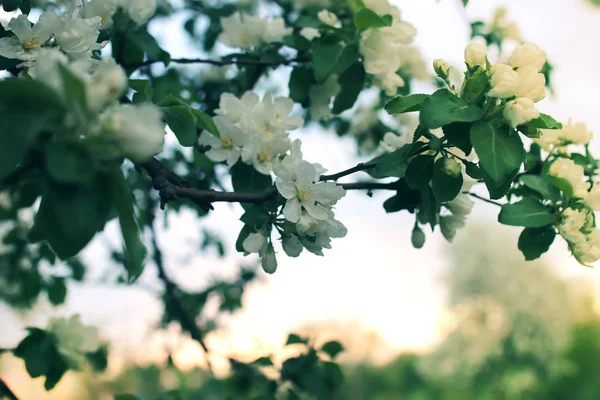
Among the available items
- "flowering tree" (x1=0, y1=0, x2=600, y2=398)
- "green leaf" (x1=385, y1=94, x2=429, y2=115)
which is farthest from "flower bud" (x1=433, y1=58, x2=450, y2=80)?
"green leaf" (x1=385, y1=94, x2=429, y2=115)

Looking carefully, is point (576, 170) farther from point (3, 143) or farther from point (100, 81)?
point (3, 143)

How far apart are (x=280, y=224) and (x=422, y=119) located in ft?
1.15

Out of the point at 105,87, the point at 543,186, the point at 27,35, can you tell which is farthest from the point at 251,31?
the point at 105,87

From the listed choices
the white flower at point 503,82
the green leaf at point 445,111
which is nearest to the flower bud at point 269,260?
the green leaf at point 445,111

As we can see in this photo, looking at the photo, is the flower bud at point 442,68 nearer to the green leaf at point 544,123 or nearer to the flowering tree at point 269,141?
the flowering tree at point 269,141

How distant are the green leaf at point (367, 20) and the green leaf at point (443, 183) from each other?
0.46 m

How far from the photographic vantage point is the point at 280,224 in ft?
3.57

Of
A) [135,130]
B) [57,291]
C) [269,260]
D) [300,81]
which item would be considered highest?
[135,130]

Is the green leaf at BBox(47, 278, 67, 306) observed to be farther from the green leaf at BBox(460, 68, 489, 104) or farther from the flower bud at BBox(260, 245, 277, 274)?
the green leaf at BBox(460, 68, 489, 104)

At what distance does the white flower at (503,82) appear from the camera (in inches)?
35.6

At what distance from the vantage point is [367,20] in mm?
1323

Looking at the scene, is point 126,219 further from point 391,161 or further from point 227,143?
point 227,143

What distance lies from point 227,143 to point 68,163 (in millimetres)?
660

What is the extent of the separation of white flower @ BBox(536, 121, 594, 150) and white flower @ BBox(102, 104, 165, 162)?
98cm
